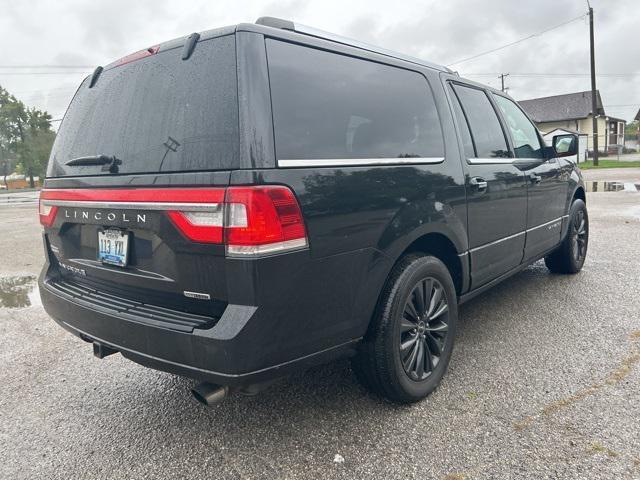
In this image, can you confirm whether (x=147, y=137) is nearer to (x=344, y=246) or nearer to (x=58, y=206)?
(x=58, y=206)

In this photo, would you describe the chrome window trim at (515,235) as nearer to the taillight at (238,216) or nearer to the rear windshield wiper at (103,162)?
the taillight at (238,216)

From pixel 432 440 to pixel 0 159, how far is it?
7421cm

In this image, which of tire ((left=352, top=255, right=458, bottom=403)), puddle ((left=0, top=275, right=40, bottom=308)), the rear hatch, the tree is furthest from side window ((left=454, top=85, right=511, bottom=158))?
the tree

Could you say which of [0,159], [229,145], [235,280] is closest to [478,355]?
[235,280]

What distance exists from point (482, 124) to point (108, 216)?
264cm

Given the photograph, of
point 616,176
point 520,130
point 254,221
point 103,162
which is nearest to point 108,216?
point 103,162

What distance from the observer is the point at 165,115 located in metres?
2.20

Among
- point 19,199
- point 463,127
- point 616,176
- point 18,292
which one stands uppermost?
point 463,127

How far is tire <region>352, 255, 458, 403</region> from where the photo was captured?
2479 mm

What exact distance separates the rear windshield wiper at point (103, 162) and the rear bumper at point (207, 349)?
0.71 m

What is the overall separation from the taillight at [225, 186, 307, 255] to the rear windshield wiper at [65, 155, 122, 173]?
0.79m

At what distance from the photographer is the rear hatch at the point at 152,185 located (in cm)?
197

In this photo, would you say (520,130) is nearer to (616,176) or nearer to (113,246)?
(113,246)

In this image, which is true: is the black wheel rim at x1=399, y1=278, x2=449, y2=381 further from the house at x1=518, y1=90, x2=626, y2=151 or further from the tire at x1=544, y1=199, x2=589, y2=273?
the house at x1=518, y1=90, x2=626, y2=151
